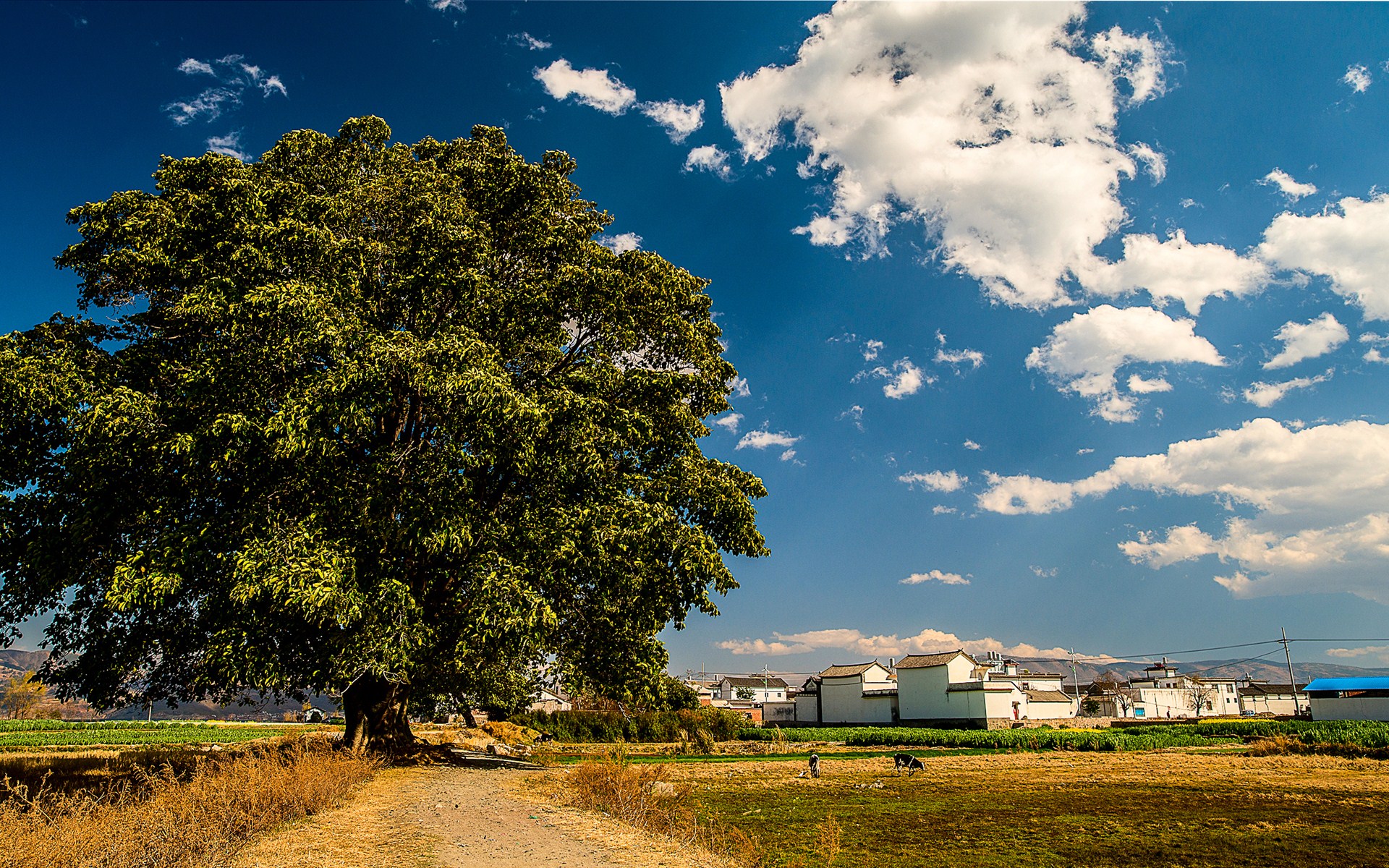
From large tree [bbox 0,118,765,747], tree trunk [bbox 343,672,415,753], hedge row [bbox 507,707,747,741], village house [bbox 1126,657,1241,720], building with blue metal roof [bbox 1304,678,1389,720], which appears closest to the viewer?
large tree [bbox 0,118,765,747]

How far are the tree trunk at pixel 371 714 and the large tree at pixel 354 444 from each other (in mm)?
101

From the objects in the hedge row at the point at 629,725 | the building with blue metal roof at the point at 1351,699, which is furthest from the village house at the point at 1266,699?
the hedge row at the point at 629,725

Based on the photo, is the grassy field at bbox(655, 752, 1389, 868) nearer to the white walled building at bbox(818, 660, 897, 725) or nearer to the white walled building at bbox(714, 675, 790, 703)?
the white walled building at bbox(818, 660, 897, 725)

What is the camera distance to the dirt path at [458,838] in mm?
9875

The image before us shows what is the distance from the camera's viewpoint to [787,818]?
55.4ft

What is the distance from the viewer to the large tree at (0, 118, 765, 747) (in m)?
15.6

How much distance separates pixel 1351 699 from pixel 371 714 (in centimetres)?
7183

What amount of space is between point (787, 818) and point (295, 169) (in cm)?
2059

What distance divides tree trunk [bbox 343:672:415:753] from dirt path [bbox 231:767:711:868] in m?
5.60

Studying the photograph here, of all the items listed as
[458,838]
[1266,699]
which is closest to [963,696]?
[458,838]

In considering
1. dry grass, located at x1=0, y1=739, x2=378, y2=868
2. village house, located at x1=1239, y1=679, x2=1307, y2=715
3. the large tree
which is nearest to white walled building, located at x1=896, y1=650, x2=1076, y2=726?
village house, located at x1=1239, y1=679, x2=1307, y2=715

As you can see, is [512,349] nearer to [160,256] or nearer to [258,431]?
[258,431]

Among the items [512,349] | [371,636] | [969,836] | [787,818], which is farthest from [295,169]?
[969,836]

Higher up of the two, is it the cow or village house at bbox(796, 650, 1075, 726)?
village house at bbox(796, 650, 1075, 726)
